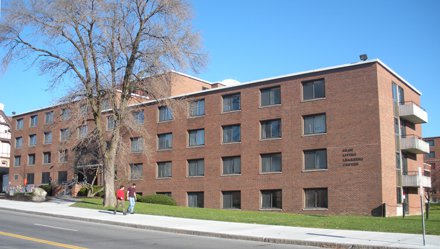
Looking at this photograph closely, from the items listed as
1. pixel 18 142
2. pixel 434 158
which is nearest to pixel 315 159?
pixel 18 142

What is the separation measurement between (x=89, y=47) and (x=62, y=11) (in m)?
3.02

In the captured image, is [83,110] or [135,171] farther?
[135,171]

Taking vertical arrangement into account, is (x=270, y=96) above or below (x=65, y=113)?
above

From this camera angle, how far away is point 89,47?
3447cm

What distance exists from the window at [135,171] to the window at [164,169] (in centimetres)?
255

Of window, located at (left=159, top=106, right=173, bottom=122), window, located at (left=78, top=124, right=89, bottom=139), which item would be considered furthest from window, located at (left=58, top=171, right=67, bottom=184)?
window, located at (left=78, top=124, right=89, bottom=139)

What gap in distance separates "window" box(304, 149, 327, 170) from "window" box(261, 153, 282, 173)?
250 cm

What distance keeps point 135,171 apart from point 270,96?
17.8m

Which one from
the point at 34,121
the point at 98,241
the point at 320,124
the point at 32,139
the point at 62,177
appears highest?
the point at 34,121

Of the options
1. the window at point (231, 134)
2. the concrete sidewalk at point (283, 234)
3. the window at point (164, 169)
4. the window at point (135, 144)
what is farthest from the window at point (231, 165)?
the concrete sidewalk at point (283, 234)

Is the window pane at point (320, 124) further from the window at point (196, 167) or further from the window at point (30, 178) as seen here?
the window at point (30, 178)

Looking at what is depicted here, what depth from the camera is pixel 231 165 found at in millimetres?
45906

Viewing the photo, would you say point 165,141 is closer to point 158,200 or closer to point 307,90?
point 158,200

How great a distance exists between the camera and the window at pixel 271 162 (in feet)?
140
